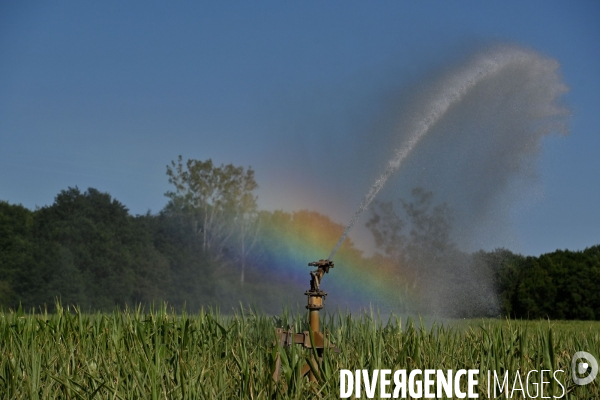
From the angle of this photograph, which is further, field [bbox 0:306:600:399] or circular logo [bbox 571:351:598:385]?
circular logo [bbox 571:351:598:385]

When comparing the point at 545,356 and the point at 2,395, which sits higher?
the point at 545,356

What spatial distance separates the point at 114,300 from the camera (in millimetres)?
25297

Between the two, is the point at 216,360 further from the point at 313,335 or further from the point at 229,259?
the point at 229,259

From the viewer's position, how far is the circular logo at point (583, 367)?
6409mm

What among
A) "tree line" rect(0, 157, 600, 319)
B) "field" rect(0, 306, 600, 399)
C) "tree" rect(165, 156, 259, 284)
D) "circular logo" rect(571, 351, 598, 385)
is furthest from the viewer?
"tree" rect(165, 156, 259, 284)

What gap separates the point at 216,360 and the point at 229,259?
81.0 feet

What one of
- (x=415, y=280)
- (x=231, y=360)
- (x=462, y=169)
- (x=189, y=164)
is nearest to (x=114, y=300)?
(x=189, y=164)

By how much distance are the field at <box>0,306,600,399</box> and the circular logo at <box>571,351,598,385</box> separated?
0.25 ft

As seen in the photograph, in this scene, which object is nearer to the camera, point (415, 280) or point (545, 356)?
point (545, 356)

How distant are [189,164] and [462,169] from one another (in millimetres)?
21025

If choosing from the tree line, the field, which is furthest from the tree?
the field

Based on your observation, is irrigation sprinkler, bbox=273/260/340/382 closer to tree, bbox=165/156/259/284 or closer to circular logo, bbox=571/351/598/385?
circular logo, bbox=571/351/598/385

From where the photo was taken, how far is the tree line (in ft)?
58.7

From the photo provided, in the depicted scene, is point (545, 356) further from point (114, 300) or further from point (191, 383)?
point (114, 300)
